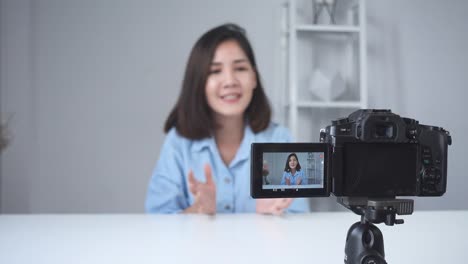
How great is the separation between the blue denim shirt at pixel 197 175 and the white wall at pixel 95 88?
45cm

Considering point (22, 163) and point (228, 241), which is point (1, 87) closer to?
point (22, 163)

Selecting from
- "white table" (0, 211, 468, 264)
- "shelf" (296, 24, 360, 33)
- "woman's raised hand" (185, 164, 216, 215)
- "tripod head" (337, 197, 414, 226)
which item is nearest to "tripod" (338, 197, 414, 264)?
"tripod head" (337, 197, 414, 226)

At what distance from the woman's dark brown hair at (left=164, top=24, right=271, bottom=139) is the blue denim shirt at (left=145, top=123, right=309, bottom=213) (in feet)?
0.15

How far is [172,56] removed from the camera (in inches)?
79.2

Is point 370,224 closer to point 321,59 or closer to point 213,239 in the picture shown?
point 213,239

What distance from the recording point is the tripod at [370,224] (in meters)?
0.56

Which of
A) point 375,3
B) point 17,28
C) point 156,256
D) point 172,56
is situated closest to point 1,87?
point 17,28

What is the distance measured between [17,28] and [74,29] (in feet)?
0.85

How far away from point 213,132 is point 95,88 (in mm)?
679

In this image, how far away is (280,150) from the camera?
1.86ft

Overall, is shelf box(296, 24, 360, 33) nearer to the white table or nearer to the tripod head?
the white table

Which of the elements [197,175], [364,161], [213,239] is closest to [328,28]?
[197,175]

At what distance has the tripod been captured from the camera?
1.83 ft

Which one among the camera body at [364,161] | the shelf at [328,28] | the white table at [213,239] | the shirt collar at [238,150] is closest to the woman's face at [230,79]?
the shirt collar at [238,150]
